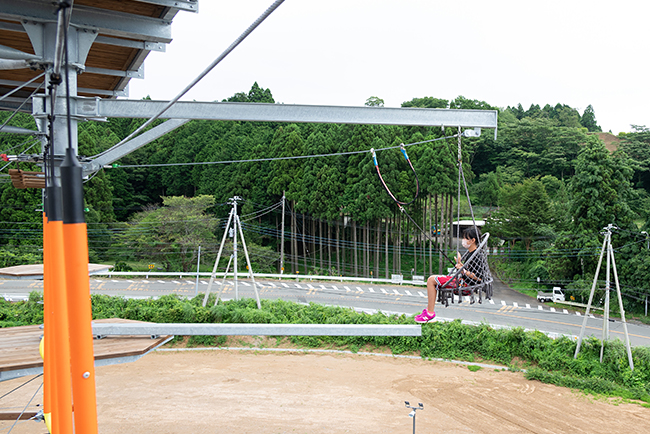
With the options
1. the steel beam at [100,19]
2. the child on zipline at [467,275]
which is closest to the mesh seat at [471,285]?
the child on zipline at [467,275]

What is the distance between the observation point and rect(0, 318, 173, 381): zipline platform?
12.5 ft

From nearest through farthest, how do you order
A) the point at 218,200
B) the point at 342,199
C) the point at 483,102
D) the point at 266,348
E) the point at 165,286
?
the point at 266,348 < the point at 165,286 < the point at 342,199 < the point at 218,200 < the point at 483,102

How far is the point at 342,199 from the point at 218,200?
10.6 metres

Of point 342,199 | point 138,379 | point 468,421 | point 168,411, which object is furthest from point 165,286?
point 468,421

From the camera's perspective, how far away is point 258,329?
454cm

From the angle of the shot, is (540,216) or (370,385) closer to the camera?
(370,385)

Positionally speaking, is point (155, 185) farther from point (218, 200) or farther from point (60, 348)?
point (60, 348)

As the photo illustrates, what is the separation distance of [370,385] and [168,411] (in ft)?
13.8

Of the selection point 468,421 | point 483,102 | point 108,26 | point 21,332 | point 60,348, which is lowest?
point 468,421

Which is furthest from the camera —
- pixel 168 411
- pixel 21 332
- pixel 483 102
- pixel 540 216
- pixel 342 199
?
pixel 483 102

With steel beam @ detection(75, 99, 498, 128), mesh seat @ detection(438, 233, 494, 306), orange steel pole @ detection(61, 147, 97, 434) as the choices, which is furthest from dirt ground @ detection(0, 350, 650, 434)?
orange steel pole @ detection(61, 147, 97, 434)

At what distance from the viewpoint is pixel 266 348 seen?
12266mm

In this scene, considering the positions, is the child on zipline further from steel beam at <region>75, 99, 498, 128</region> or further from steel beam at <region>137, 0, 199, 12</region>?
steel beam at <region>137, 0, 199, 12</region>

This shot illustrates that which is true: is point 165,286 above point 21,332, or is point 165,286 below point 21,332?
below
